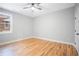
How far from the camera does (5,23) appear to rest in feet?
5.41

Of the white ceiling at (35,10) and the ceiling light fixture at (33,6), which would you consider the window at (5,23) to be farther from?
the ceiling light fixture at (33,6)

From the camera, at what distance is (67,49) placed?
5.29ft

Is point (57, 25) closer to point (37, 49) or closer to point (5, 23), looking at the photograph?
point (37, 49)

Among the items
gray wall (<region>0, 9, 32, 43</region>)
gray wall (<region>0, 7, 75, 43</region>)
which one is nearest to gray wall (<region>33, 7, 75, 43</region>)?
gray wall (<region>0, 7, 75, 43</region>)

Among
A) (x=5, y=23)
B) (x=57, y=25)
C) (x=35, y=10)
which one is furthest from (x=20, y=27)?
(x=57, y=25)

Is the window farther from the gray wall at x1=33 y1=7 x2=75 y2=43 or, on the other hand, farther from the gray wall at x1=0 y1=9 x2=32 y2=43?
the gray wall at x1=33 y1=7 x2=75 y2=43

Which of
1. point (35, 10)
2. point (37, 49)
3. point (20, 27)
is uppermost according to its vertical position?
point (35, 10)

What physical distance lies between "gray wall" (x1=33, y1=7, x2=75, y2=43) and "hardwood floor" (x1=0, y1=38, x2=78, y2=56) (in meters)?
0.12

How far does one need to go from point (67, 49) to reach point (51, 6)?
72cm

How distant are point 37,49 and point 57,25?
1.65ft

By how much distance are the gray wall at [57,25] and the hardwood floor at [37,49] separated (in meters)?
0.12

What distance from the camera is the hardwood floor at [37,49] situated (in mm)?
1603

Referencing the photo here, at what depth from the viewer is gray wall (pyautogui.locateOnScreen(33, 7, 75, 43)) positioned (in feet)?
5.35

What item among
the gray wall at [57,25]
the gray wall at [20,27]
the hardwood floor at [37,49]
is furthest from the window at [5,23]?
the gray wall at [57,25]
